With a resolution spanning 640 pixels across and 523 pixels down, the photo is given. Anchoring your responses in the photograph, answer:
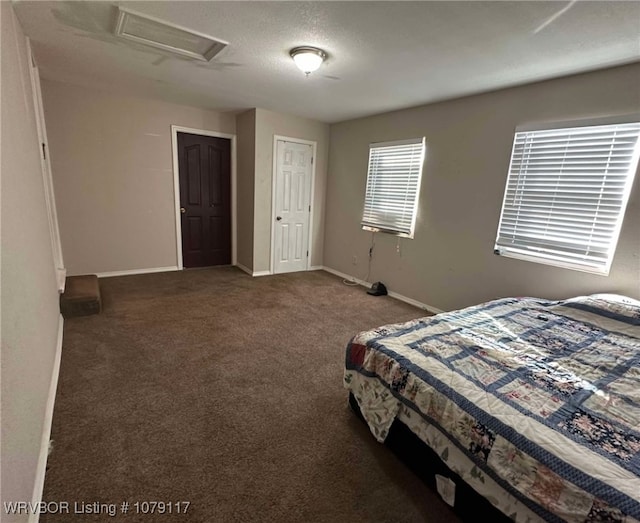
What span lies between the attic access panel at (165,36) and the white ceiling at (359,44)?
7 cm

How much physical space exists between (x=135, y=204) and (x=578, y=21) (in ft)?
16.1

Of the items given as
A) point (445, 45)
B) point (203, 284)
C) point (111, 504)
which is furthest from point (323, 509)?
point (203, 284)

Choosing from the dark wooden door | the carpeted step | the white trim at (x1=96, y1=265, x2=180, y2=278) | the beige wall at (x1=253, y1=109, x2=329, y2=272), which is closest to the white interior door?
the beige wall at (x1=253, y1=109, x2=329, y2=272)

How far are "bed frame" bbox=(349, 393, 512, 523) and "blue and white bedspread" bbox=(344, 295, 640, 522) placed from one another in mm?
56

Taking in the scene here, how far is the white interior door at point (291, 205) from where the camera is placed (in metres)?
4.86

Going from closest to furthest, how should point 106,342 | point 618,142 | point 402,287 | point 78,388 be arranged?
point 78,388 < point 618,142 < point 106,342 < point 402,287

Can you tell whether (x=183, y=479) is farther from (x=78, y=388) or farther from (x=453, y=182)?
(x=453, y=182)

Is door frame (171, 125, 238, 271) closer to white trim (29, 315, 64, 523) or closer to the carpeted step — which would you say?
the carpeted step

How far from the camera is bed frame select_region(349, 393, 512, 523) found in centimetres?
126

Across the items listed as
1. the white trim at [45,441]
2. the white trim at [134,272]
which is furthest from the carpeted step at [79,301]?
the white trim at [134,272]

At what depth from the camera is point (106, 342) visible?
2.70 meters

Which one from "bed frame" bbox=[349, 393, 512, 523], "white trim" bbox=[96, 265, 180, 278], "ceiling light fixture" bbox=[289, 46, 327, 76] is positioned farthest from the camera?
"white trim" bbox=[96, 265, 180, 278]

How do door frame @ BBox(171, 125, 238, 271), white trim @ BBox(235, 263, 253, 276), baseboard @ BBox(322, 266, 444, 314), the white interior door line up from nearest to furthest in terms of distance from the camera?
baseboard @ BBox(322, 266, 444, 314)
door frame @ BBox(171, 125, 238, 271)
the white interior door
white trim @ BBox(235, 263, 253, 276)

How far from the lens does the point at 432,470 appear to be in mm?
1490
